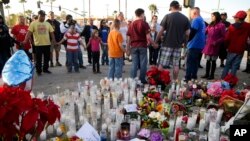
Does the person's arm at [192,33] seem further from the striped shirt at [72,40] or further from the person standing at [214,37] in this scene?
the striped shirt at [72,40]

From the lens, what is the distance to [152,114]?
174 inches

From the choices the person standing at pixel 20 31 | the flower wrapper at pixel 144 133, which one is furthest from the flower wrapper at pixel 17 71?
the person standing at pixel 20 31

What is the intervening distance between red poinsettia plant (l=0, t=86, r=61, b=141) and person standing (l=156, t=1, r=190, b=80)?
478 centimetres

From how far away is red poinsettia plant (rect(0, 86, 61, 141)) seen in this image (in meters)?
1.80

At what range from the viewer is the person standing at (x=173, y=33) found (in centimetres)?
639

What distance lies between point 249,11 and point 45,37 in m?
9.03

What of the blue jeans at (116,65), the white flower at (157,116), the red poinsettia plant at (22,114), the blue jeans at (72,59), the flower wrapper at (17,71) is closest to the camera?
the red poinsettia plant at (22,114)

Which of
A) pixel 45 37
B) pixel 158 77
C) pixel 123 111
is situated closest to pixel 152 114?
pixel 123 111

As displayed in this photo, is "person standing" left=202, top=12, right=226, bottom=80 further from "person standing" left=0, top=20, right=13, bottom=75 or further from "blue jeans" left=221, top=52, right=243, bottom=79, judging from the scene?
"person standing" left=0, top=20, right=13, bottom=75

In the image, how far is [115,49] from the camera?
6.80m

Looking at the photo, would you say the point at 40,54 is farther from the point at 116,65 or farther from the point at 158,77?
the point at 158,77

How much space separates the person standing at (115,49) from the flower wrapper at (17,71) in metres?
2.89

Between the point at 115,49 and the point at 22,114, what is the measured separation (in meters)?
4.97

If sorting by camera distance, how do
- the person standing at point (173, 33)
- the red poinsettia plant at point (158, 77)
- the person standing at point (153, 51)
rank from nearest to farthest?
1. the red poinsettia plant at point (158, 77)
2. the person standing at point (173, 33)
3. the person standing at point (153, 51)
